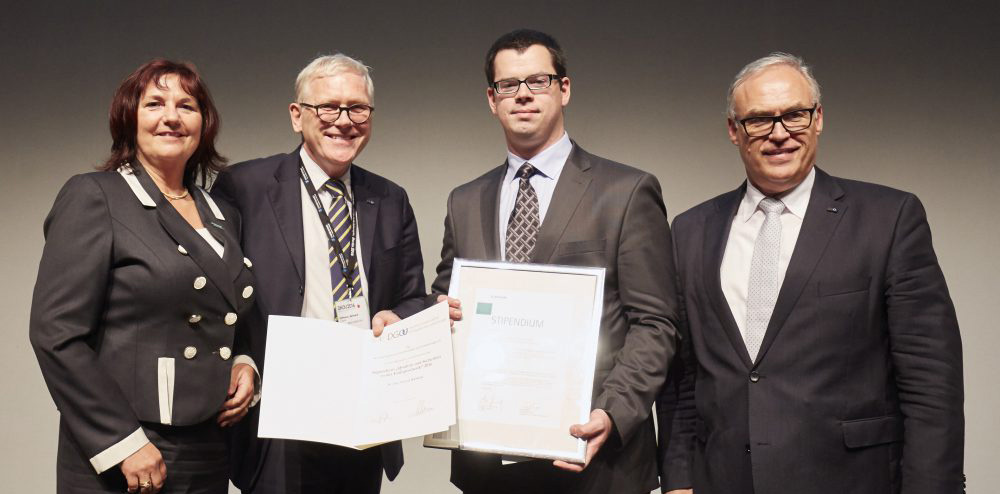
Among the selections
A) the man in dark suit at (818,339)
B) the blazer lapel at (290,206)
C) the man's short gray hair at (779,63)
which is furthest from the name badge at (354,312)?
the man's short gray hair at (779,63)

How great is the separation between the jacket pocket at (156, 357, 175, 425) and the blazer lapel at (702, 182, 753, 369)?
149cm

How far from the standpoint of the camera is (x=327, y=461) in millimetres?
2434

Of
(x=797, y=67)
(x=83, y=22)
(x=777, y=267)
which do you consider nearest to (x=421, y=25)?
(x=83, y=22)

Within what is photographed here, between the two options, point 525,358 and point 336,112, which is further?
point 336,112

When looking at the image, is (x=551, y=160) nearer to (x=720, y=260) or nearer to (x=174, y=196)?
(x=720, y=260)

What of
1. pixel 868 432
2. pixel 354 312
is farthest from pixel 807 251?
pixel 354 312

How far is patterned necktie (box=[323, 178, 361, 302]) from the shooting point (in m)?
2.49

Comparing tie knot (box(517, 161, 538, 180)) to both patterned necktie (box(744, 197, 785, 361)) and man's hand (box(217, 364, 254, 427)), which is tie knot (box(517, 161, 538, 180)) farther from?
man's hand (box(217, 364, 254, 427))

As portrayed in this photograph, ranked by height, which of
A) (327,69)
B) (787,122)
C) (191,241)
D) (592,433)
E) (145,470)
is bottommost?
(145,470)

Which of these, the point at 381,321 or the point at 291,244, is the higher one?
the point at 291,244

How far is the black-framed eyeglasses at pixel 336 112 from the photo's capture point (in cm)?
255

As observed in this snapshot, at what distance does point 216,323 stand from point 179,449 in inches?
13.7

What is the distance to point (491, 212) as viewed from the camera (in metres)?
2.34

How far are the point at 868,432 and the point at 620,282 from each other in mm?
743
